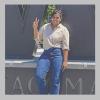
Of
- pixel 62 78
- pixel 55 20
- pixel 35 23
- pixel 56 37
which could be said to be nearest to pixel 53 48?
pixel 56 37

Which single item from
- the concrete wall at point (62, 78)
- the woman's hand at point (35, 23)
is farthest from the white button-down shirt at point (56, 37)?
the concrete wall at point (62, 78)

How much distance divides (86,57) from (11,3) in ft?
5.69

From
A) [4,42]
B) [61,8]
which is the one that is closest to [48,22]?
[61,8]

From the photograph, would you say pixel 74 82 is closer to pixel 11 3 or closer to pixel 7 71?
pixel 7 71

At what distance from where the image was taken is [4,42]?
30.6 feet

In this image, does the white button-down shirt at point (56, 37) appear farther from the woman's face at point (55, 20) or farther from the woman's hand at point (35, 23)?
the woman's hand at point (35, 23)

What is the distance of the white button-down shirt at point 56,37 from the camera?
8312 mm

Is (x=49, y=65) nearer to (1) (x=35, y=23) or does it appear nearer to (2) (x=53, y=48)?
(2) (x=53, y=48)

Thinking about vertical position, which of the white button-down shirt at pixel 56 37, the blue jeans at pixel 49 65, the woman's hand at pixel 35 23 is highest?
the woman's hand at pixel 35 23

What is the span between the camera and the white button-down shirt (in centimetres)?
831

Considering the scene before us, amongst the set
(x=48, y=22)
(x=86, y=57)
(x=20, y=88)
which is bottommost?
(x=20, y=88)

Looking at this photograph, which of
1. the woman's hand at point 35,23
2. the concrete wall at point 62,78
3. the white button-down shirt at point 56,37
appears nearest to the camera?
the white button-down shirt at point 56,37

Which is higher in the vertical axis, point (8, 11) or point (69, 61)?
point (8, 11)

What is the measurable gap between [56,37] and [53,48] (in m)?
0.19
